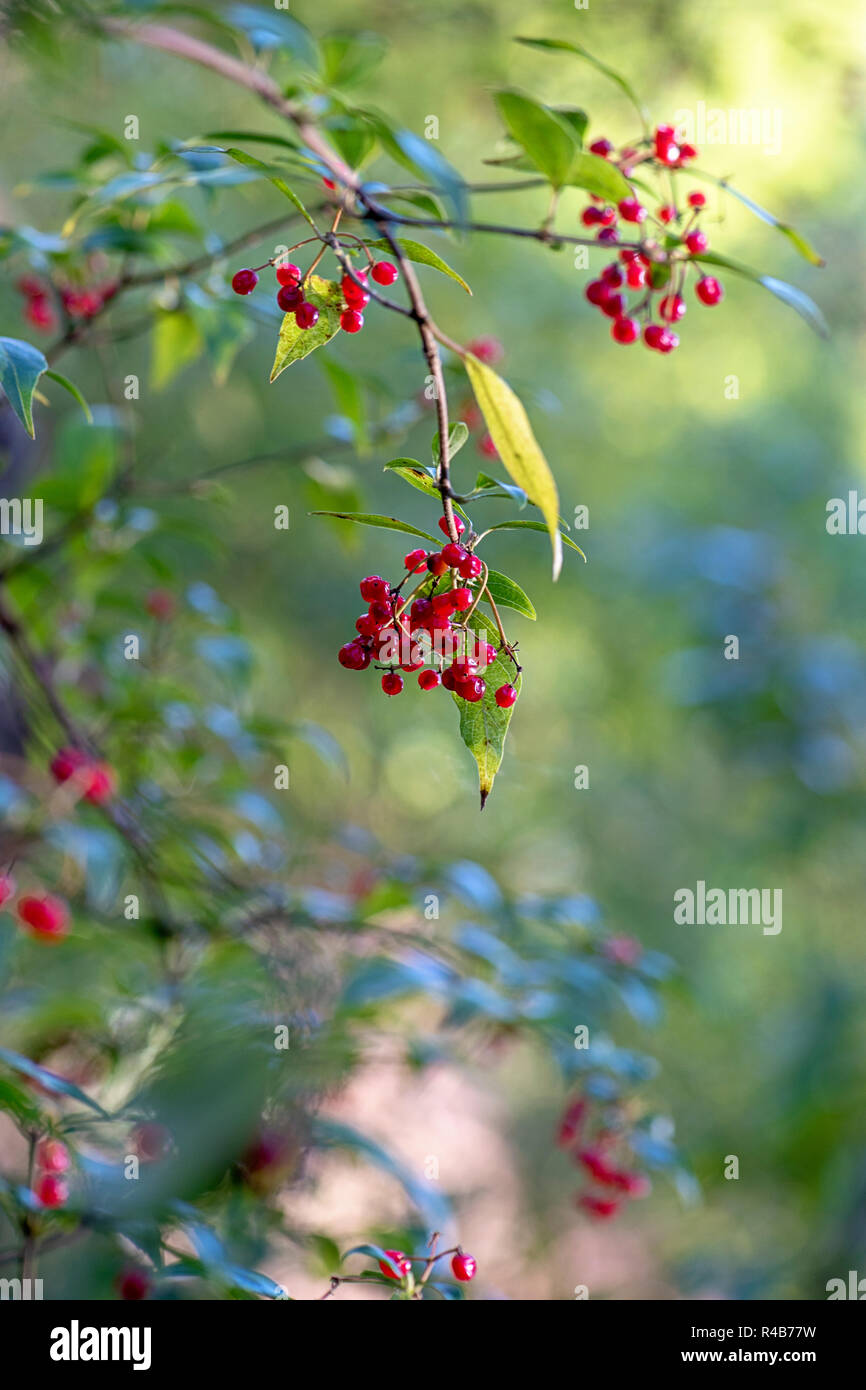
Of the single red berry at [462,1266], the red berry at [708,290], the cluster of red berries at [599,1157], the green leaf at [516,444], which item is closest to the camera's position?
the green leaf at [516,444]

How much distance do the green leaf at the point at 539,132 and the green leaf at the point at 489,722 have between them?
292mm

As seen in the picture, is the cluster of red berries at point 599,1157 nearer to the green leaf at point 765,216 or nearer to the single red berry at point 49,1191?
the single red berry at point 49,1191

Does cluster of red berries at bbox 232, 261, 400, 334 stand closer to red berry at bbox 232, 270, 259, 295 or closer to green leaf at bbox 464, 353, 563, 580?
red berry at bbox 232, 270, 259, 295

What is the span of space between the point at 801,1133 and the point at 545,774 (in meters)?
1.49

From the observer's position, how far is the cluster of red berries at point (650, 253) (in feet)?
2.60

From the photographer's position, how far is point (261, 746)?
1596mm

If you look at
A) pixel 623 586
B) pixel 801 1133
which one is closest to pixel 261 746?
pixel 801 1133

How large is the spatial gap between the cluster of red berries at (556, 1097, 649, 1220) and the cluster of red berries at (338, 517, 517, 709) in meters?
0.95

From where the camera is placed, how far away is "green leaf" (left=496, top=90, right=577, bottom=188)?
66cm

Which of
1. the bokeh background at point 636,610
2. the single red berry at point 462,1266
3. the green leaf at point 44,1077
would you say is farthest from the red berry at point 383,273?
the bokeh background at point 636,610

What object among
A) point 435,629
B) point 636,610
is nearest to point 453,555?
point 435,629

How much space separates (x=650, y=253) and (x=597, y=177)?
3.3 inches

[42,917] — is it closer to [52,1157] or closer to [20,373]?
[52,1157]

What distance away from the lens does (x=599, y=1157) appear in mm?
1442
